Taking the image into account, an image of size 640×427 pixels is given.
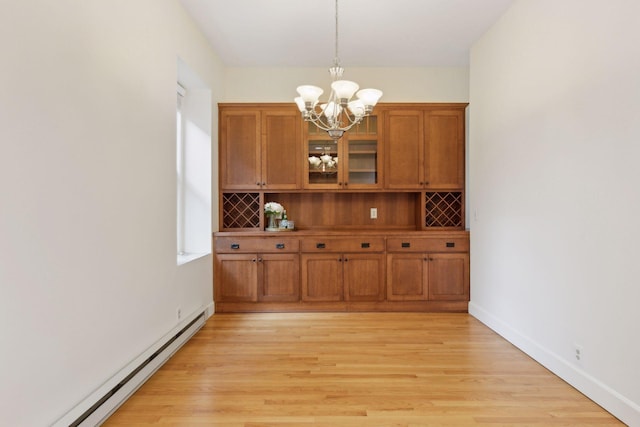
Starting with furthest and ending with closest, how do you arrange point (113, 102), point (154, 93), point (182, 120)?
point (182, 120) → point (154, 93) → point (113, 102)

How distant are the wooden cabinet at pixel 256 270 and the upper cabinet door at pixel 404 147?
4.81ft

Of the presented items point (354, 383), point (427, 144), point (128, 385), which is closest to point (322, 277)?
point (354, 383)

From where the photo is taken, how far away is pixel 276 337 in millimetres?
3199

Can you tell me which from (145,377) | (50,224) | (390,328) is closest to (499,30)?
(390,328)

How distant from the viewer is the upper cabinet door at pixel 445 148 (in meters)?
4.13

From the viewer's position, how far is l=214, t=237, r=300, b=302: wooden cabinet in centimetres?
397

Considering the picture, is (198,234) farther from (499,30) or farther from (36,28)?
(499,30)

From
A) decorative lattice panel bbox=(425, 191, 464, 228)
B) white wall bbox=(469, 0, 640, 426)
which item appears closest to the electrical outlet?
white wall bbox=(469, 0, 640, 426)

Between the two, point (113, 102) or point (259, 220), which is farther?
point (259, 220)

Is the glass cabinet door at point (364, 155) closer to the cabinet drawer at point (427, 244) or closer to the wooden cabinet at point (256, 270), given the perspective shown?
the cabinet drawer at point (427, 244)

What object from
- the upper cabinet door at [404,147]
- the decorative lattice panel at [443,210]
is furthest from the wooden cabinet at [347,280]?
the upper cabinet door at [404,147]

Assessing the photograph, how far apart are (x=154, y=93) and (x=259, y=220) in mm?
2001

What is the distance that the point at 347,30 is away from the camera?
3441 millimetres

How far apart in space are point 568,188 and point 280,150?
287 cm
